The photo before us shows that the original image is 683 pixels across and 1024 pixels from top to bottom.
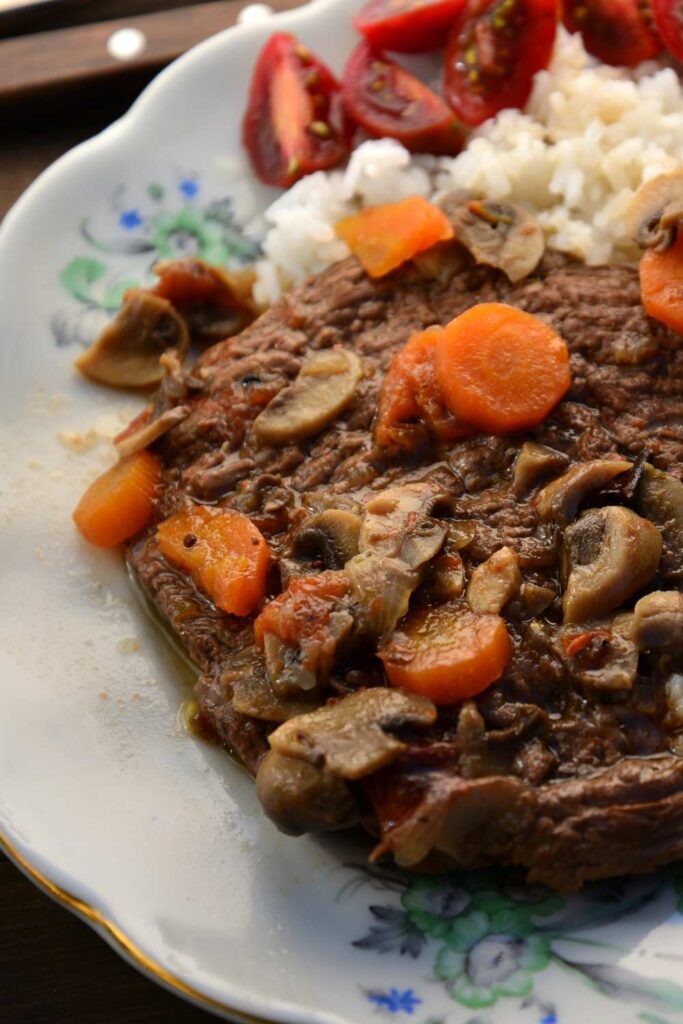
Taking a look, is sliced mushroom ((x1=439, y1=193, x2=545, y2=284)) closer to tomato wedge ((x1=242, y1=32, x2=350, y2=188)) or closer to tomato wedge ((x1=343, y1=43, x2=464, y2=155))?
tomato wedge ((x1=343, y1=43, x2=464, y2=155))

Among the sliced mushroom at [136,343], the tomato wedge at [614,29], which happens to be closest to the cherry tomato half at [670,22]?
the tomato wedge at [614,29]

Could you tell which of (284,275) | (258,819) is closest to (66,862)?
(258,819)

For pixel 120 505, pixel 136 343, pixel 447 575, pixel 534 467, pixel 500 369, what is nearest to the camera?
pixel 447 575

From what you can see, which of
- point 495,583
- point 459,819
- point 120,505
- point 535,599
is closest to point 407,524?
point 495,583

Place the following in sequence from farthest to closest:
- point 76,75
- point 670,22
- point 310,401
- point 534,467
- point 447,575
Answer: point 76,75 → point 670,22 → point 310,401 → point 534,467 → point 447,575

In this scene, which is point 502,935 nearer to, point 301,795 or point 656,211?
point 301,795

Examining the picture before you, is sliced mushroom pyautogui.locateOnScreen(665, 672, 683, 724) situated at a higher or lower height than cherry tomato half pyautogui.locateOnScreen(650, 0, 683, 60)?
lower

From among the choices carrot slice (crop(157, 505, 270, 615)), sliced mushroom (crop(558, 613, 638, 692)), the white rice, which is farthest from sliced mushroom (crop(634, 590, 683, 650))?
the white rice
